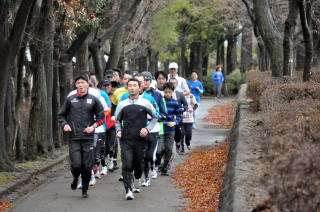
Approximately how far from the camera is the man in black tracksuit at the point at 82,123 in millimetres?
10594

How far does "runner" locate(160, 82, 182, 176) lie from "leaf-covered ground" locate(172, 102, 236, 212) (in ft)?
1.05

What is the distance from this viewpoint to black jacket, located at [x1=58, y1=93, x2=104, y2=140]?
10586 mm

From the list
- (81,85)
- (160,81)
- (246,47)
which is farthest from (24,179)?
(246,47)

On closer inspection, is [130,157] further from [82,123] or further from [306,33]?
[306,33]

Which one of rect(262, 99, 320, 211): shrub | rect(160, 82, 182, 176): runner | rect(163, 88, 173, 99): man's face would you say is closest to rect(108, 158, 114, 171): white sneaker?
rect(160, 82, 182, 176): runner

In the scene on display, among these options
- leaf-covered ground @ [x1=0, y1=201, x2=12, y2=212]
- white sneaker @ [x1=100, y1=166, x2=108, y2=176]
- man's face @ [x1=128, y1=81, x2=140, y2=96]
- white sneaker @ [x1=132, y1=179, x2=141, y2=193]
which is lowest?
leaf-covered ground @ [x1=0, y1=201, x2=12, y2=212]

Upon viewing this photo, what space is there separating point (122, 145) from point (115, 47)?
48.7 feet

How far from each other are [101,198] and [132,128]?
131cm

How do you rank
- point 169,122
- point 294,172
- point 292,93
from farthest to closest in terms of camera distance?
point 169,122
point 292,93
point 294,172

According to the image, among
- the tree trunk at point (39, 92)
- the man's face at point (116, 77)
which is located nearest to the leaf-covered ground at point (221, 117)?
the tree trunk at point (39, 92)

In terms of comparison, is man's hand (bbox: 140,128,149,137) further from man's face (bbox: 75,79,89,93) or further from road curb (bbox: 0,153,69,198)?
road curb (bbox: 0,153,69,198)

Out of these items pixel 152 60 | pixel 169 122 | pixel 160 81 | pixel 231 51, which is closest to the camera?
pixel 169 122

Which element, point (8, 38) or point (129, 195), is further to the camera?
point (8, 38)

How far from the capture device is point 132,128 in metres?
10.5
